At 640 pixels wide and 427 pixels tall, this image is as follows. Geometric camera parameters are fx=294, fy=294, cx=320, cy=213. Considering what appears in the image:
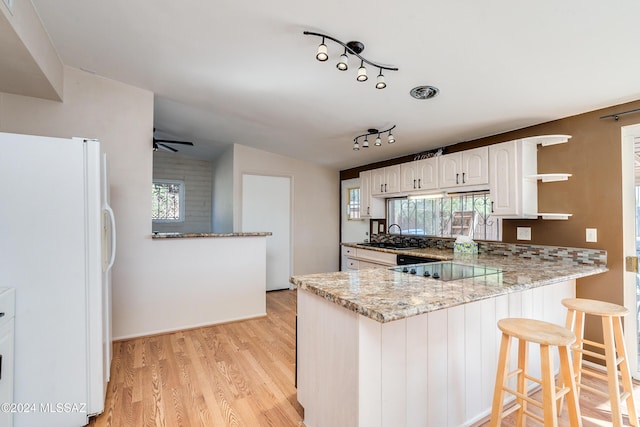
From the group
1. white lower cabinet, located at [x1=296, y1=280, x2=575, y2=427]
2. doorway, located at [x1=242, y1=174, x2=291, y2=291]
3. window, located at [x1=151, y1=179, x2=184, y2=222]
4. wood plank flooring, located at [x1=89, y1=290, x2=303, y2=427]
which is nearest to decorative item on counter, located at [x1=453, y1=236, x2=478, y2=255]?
white lower cabinet, located at [x1=296, y1=280, x2=575, y2=427]

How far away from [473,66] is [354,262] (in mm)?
2907

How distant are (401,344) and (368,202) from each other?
323 centimetres

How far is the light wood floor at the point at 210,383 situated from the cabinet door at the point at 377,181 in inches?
89.5

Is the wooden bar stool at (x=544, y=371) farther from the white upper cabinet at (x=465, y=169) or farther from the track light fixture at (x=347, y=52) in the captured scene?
the white upper cabinet at (x=465, y=169)

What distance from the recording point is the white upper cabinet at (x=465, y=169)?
2985mm

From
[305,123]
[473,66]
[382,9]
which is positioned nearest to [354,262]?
[305,123]

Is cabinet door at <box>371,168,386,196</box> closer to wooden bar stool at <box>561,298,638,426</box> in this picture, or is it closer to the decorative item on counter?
the decorative item on counter

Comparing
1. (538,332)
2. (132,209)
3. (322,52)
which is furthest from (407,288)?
(132,209)

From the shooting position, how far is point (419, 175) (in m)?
3.69

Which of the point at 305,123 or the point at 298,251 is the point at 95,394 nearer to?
the point at 305,123

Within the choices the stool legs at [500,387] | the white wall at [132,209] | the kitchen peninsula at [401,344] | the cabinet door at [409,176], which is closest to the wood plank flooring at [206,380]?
the white wall at [132,209]

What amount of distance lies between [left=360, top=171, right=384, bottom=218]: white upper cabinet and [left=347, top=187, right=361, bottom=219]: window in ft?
1.67

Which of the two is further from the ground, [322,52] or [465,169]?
[322,52]

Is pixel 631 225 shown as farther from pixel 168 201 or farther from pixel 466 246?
pixel 168 201
